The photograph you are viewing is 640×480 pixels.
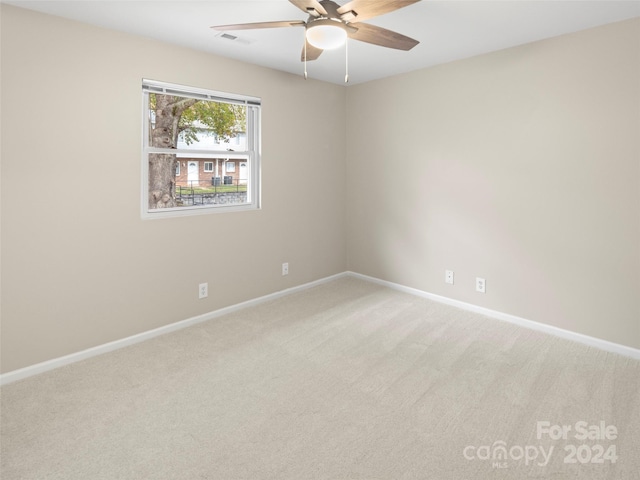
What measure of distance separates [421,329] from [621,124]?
2.09m

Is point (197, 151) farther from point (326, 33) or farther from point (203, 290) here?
point (326, 33)

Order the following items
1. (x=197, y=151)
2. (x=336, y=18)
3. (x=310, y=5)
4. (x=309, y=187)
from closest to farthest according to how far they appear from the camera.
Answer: (x=310, y=5)
(x=336, y=18)
(x=197, y=151)
(x=309, y=187)

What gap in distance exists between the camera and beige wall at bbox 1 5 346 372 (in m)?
2.53

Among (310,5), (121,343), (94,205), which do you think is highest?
(310,5)

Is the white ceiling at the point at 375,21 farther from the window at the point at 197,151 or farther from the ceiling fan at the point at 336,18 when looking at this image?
the window at the point at 197,151

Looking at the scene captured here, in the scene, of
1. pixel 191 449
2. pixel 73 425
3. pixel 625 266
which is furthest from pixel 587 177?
pixel 73 425

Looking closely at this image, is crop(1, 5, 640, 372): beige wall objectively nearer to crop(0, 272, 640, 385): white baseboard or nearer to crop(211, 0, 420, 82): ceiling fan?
crop(0, 272, 640, 385): white baseboard

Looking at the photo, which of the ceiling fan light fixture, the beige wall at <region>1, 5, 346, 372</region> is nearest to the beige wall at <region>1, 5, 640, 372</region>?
the beige wall at <region>1, 5, 346, 372</region>

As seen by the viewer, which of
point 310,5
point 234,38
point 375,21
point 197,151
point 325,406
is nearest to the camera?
point 310,5

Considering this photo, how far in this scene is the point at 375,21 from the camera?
2.68 meters

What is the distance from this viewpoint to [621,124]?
279cm

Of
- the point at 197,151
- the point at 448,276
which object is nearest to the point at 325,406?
the point at 448,276

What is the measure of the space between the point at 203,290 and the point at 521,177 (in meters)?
2.91

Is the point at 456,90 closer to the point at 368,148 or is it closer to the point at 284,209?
the point at 368,148
